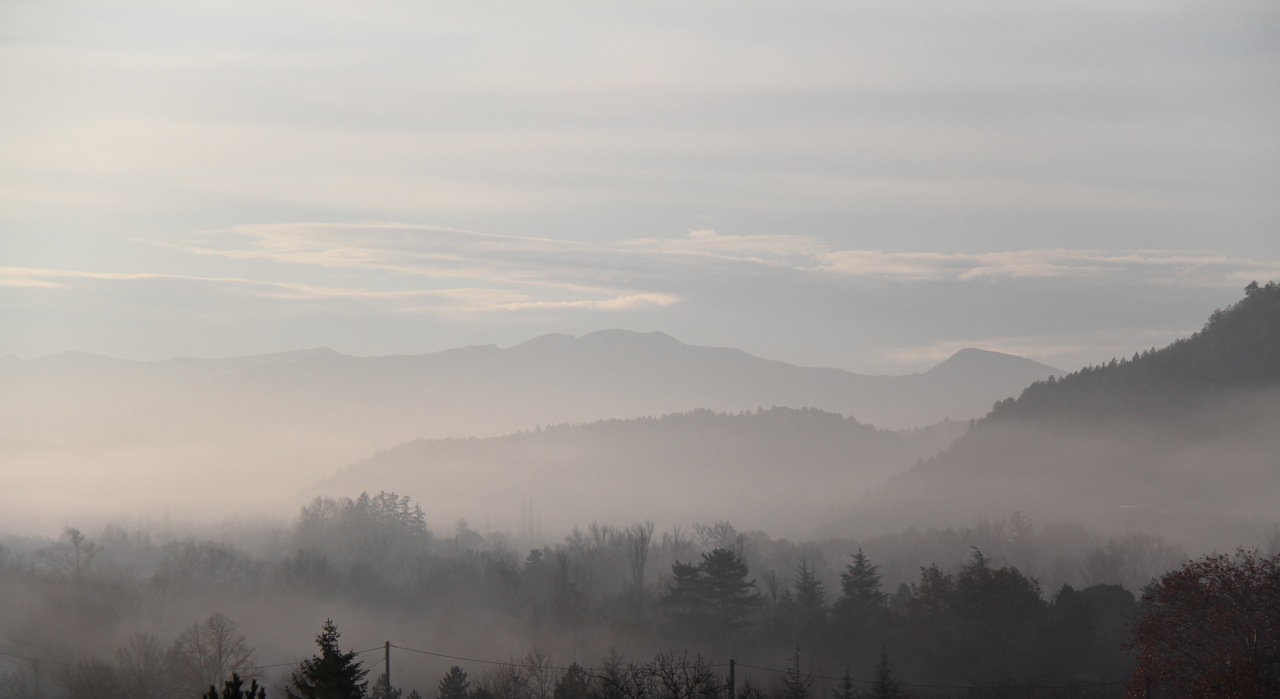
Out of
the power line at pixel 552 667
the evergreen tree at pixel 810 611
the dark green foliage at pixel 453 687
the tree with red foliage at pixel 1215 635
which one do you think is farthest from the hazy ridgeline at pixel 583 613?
the tree with red foliage at pixel 1215 635

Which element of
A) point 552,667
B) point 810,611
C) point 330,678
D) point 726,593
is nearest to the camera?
point 330,678

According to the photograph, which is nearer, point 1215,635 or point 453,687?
point 1215,635

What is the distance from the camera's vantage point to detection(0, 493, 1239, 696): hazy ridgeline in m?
102

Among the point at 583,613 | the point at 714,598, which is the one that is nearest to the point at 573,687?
the point at 714,598

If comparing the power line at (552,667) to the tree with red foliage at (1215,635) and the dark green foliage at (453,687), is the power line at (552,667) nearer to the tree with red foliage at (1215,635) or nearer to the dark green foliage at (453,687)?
the dark green foliage at (453,687)

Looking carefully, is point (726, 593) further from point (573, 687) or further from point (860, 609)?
point (573, 687)

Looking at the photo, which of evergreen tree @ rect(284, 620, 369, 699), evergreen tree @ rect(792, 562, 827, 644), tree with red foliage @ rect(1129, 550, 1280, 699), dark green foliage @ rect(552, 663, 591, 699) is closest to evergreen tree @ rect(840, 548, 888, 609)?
evergreen tree @ rect(792, 562, 827, 644)

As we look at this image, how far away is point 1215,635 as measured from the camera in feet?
173

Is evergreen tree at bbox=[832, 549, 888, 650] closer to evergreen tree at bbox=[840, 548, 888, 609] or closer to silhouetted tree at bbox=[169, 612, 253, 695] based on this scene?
evergreen tree at bbox=[840, 548, 888, 609]

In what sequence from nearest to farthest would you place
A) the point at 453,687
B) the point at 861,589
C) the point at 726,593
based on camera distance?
the point at 453,687
the point at 726,593
the point at 861,589

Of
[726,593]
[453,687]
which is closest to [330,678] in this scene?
[453,687]

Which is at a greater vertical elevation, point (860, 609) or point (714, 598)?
point (714, 598)

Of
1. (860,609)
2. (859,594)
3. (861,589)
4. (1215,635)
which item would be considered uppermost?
(861,589)

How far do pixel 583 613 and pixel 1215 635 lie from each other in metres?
83.1
